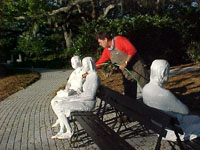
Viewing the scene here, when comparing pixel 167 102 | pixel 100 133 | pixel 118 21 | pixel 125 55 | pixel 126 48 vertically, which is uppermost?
pixel 118 21

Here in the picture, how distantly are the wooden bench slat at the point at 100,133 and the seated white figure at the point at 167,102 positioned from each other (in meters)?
0.59

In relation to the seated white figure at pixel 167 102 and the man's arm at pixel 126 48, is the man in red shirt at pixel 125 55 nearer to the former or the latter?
the man's arm at pixel 126 48

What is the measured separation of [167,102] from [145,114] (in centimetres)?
27

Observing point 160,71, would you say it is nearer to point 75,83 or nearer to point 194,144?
point 194,144

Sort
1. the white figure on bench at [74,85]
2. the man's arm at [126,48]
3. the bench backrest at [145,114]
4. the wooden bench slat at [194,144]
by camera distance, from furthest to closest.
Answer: the white figure on bench at [74,85] → the man's arm at [126,48] → the wooden bench slat at [194,144] → the bench backrest at [145,114]

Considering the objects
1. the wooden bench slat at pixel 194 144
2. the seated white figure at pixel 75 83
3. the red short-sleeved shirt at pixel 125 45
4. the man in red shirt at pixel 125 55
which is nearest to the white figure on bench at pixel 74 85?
the seated white figure at pixel 75 83

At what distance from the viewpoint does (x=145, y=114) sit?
9.96 ft

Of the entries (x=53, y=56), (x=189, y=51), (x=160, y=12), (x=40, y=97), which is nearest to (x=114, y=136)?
(x=40, y=97)

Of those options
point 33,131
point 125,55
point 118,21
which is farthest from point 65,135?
point 118,21

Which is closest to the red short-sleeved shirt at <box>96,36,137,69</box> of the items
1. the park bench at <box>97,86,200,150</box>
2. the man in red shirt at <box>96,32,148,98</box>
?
the man in red shirt at <box>96,32,148,98</box>

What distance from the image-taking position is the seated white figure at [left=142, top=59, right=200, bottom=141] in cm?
306

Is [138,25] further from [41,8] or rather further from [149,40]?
[41,8]

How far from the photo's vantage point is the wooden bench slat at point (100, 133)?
3374 mm

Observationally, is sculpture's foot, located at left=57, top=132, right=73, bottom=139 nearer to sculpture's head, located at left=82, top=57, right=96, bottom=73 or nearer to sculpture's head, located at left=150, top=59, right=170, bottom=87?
sculpture's head, located at left=82, top=57, right=96, bottom=73
